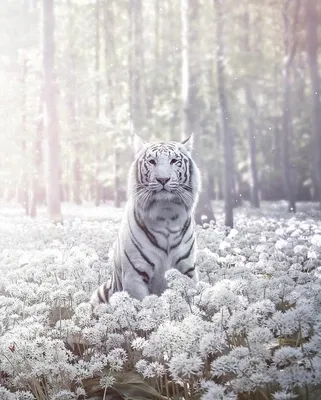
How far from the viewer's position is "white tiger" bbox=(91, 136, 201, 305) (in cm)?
343

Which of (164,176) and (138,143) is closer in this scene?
(164,176)

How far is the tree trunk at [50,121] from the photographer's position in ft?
37.2

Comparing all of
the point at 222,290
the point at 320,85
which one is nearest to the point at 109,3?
the point at 320,85

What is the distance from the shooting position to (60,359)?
2.19 m

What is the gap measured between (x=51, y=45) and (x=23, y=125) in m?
3.81

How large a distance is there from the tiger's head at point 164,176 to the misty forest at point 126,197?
630 millimetres

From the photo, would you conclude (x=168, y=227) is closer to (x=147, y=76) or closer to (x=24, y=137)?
(x=24, y=137)

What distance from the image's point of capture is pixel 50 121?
37.4 feet

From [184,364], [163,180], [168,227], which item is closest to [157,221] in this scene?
[168,227]

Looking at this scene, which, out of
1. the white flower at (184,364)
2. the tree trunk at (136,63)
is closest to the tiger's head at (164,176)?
the white flower at (184,364)

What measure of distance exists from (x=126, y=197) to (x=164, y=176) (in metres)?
10.4

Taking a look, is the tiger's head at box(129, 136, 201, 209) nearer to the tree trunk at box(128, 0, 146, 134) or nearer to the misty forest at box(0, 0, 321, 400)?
the misty forest at box(0, 0, 321, 400)

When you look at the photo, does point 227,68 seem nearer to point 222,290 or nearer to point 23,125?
point 23,125

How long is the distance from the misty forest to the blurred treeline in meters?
0.06
